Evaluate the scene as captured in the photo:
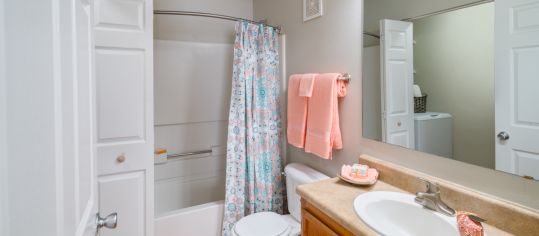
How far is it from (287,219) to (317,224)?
74cm

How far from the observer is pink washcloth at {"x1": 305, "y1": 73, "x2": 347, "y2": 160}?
1622 mm

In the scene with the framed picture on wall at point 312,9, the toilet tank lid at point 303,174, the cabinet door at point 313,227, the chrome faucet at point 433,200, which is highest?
the framed picture on wall at point 312,9

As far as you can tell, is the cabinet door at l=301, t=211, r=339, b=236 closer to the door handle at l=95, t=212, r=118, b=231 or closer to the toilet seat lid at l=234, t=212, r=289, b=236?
the toilet seat lid at l=234, t=212, r=289, b=236

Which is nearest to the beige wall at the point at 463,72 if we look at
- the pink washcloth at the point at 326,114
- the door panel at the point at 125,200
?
the pink washcloth at the point at 326,114

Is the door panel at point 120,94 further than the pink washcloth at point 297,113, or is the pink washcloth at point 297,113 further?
the pink washcloth at point 297,113

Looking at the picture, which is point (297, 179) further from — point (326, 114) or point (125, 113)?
point (125, 113)

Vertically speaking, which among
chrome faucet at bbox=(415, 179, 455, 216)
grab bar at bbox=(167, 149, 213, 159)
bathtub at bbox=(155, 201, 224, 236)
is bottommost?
bathtub at bbox=(155, 201, 224, 236)

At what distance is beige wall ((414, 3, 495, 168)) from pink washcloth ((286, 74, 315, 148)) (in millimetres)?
709

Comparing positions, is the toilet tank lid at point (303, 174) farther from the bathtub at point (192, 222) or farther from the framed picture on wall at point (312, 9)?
the framed picture on wall at point (312, 9)

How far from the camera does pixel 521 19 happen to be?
94 cm

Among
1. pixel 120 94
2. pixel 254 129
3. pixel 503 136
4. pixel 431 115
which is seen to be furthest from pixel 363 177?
pixel 120 94

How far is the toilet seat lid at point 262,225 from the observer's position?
1673 mm

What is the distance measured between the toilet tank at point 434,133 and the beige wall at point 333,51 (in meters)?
0.35

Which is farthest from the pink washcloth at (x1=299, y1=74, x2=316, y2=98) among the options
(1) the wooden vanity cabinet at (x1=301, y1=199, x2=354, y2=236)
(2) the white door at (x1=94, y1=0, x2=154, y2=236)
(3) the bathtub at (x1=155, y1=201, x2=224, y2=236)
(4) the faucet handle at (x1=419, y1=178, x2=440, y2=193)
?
(3) the bathtub at (x1=155, y1=201, x2=224, y2=236)
